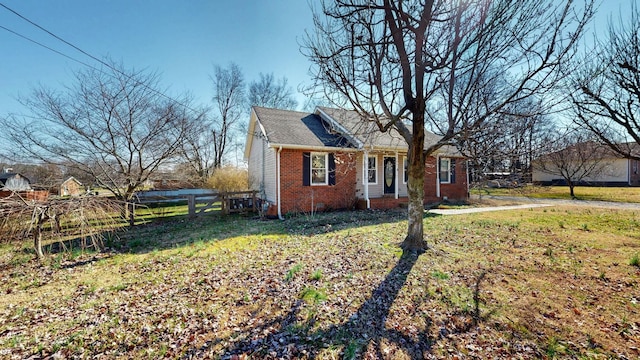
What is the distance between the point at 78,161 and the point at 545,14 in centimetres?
1362

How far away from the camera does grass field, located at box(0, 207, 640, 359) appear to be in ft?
9.91

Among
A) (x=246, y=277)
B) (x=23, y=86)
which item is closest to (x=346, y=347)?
(x=246, y=277)

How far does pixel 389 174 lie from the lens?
14.0 m

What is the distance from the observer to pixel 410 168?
19.4 feet

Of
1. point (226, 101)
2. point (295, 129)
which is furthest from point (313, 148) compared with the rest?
point (226, 101)

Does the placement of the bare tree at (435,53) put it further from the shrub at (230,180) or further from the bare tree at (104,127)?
the shrub at (230,180)

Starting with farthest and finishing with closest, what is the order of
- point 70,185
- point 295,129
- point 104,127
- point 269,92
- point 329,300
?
1. point 269,92
2. point 295,129
3. point 70,185
4. point 104,127
5. point 329,300

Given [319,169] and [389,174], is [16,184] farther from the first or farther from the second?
[389,174]

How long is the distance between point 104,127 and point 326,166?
8.43 m

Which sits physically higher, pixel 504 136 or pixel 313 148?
pixel 313 148

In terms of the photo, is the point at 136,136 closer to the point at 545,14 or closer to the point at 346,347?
the point at 346,347

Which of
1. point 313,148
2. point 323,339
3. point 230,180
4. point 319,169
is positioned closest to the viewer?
point 323,339

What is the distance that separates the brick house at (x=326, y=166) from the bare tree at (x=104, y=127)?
4227mm

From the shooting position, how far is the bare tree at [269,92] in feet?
95.6
